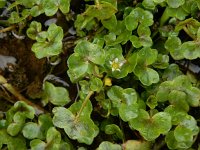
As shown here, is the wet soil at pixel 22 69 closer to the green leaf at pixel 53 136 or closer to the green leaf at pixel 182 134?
the green leaf at pixel 53 136

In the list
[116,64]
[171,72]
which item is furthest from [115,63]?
[171,72]

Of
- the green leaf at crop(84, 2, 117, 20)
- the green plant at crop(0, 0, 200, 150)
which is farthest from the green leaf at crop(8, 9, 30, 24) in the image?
the green leaf at crop(84, 2, 117, 20)

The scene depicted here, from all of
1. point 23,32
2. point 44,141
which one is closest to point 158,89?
point 44,141

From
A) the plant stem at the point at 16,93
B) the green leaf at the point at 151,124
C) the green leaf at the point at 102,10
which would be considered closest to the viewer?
the green leaf at the point at 151,124

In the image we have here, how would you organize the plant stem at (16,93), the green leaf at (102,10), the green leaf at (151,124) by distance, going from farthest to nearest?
1. the plant stem at (16,93)
2. the green leaf at (102,10)
3. the green leaf at (151,124)

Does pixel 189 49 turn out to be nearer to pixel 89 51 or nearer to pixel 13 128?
pixel 89 51

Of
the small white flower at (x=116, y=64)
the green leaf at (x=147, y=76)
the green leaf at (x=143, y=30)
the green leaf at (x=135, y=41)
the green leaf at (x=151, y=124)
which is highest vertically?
the green leaf at (x=143, y=30)

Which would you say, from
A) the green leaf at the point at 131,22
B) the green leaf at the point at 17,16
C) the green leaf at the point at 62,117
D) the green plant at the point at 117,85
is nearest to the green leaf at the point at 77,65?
the green plant at the point at 117,85

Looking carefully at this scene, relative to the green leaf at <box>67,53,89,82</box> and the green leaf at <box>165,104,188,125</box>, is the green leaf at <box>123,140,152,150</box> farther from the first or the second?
the green leaf at <box>67,53,89,82</box>

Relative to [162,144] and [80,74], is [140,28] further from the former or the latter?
[162,144]
